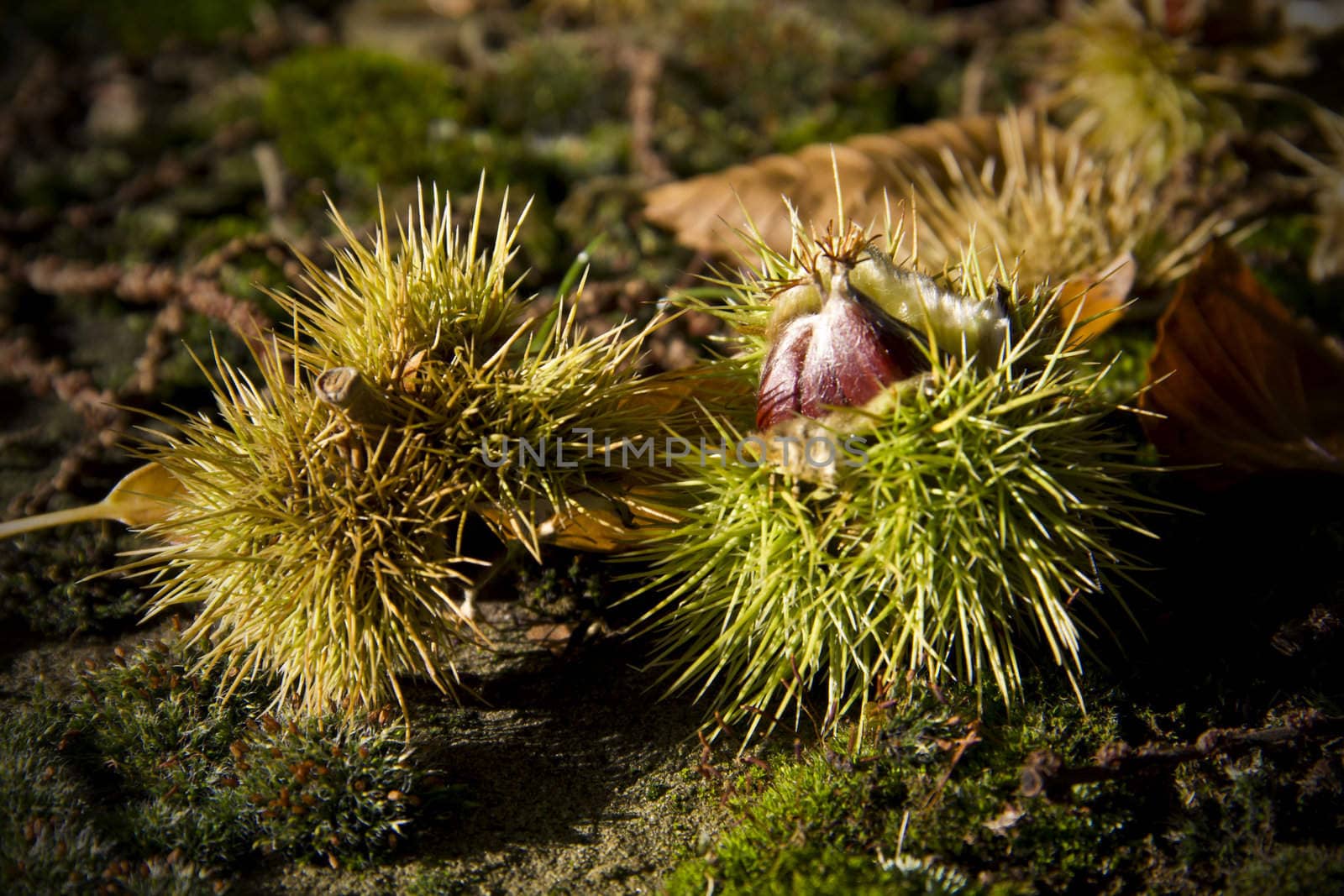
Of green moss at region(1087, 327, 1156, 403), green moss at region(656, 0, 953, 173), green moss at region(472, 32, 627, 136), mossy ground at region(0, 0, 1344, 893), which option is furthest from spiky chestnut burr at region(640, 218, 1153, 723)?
green moss at region(472, 32, 627, 136)

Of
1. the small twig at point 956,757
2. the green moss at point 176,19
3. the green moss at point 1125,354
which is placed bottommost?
the small twig at point 956,757

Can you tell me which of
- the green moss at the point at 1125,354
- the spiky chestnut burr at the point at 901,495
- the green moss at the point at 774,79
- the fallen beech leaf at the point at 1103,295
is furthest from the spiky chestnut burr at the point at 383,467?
the green moss at the point at 774,79

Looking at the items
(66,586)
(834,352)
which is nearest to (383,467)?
(834,352)

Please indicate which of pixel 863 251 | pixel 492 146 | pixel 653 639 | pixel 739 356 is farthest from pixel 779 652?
pixel 492 146

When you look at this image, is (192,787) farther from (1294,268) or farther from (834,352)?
(1294,268)

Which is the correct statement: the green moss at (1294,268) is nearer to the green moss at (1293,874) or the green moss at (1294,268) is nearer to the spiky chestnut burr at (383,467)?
the green moss at (1293,874)

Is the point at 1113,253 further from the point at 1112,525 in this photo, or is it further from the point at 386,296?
the point at 386,296
